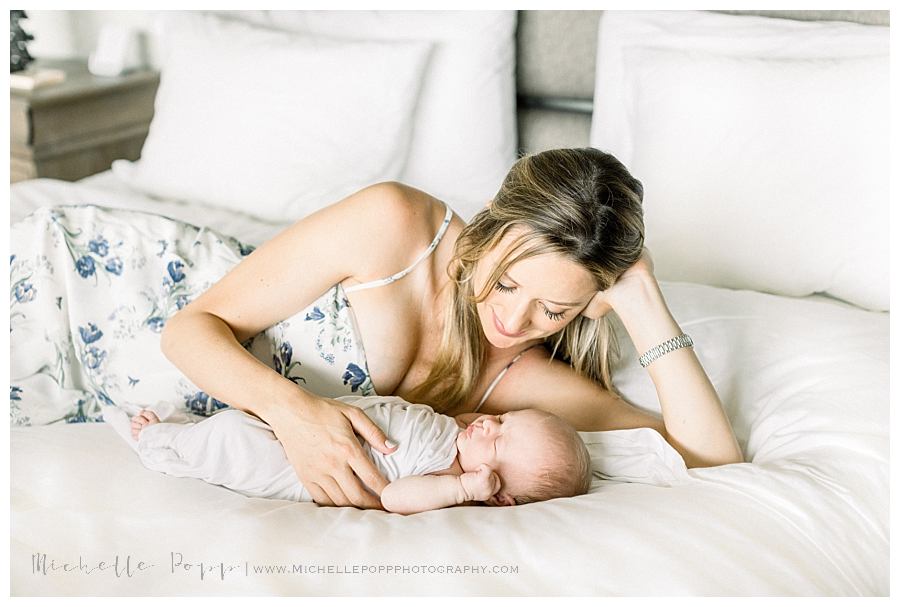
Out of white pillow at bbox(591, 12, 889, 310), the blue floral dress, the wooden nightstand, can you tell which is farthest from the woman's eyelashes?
the wooden nightstand

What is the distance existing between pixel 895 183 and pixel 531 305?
0.94m

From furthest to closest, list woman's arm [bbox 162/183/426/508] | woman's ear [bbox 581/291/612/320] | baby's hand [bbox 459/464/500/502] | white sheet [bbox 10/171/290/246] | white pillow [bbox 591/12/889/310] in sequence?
1. white sheet [bbox 10/171/290/246]
2. white pillow [bbox 591/12/889/310]
3. woman's ear [bbox 581/291/612/320]
4. woman's arm [bbox 162/183/426/508]
5. baby's hand [bbox 459/464/500/502]

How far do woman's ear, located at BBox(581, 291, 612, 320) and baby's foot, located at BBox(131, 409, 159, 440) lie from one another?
76cm

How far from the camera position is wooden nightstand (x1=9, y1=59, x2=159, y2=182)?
9.23 ft

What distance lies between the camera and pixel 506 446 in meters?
1.34

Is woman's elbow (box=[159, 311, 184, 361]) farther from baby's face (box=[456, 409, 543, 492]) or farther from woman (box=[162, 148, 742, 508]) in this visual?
baby's face (box=[456, 409, 543, 492])

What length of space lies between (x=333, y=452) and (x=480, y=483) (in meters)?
0.23

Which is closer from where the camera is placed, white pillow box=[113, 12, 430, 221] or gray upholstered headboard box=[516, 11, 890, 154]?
white pillow box=[113, 12, 430, 221]

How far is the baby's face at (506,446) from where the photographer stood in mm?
1320

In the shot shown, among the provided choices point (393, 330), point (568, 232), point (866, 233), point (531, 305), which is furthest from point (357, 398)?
point (866, 233)

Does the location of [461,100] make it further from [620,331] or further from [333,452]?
[333,452]

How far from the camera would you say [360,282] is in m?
1.53

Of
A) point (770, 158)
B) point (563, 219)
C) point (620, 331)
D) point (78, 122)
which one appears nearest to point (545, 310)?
point (563, 219)

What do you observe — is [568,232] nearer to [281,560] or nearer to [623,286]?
[623,286]
